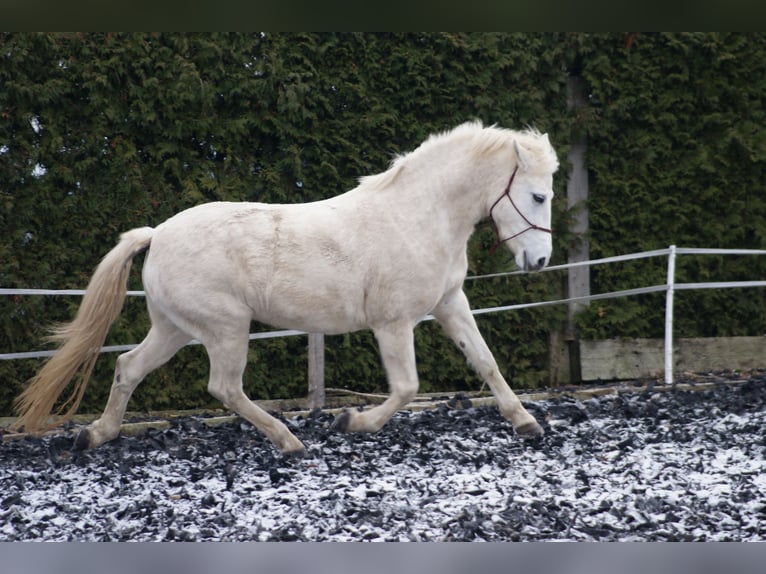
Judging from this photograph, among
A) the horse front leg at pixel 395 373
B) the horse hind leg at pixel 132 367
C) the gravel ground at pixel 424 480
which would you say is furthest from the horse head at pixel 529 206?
the horse hind leg at pixel 132 367

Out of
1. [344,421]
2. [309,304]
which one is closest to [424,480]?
[344,421]

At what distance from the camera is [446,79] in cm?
645

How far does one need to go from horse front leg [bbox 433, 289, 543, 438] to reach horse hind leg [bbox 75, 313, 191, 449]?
53.0 inches

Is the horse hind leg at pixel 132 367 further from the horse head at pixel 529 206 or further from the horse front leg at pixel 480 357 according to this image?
the horse head at pixel 529 206

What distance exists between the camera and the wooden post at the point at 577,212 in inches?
270

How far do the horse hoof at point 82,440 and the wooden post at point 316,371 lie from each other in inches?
74.7

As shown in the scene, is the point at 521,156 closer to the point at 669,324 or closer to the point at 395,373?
the point at 395,373

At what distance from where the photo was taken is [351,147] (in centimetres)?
617

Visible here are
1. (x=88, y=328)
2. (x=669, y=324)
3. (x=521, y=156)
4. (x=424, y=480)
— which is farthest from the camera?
(x=669, y=324)

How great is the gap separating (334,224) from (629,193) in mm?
3810

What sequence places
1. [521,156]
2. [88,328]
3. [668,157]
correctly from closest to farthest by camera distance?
[521,156] < [88,328] < [668,157]

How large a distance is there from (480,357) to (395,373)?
1.74 feet

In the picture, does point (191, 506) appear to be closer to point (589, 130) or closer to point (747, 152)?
point (589, 130)

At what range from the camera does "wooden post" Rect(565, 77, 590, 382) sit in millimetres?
6848
